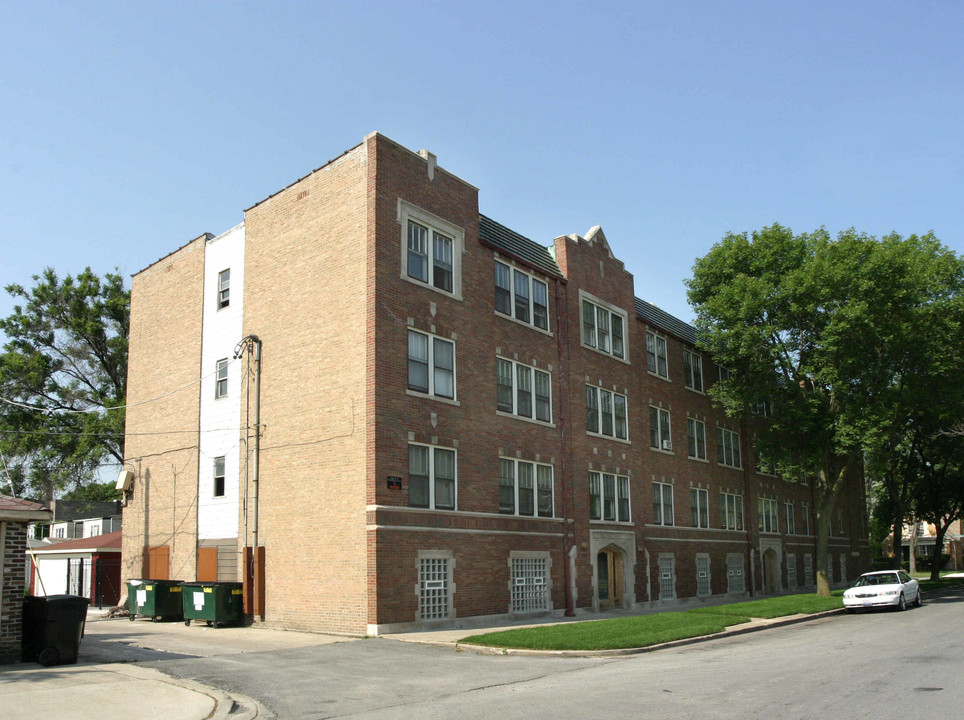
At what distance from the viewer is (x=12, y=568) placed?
14.6 meters

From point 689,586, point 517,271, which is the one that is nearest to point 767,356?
point 689,586

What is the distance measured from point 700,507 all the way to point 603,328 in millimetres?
10476

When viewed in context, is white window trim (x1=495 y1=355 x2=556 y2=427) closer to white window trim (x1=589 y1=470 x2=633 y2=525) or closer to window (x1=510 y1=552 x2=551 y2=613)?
white window trim (x1=589 y1=470 x2=633 y2=525)

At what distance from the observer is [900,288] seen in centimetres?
3203

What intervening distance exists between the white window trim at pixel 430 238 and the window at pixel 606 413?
7658mm

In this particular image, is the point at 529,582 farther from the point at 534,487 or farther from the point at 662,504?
the point at 662,504

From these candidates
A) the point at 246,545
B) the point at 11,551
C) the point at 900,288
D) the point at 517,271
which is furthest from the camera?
the point at 900,288

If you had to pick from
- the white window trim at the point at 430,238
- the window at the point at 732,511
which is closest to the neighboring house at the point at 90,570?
the white window trim at the point at 430,238

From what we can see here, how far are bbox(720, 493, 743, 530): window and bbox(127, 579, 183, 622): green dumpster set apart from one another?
24373 mm

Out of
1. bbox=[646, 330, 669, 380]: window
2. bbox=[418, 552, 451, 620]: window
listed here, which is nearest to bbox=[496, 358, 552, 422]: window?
bbox=[418, 552, 451, 620]: window

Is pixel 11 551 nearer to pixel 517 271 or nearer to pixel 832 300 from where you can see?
pixel 517 271

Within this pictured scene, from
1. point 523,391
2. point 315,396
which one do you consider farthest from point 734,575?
point 315,396

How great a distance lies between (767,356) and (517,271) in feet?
42.0

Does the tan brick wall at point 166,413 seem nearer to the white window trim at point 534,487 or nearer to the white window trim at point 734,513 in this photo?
the white window trim at point 534,487
